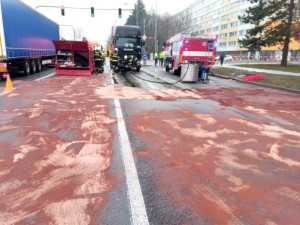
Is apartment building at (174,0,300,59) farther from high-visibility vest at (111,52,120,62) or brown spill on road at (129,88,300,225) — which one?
brown spill on road at (129,88,300,225)

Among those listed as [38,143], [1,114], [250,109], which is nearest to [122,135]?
[38,143]

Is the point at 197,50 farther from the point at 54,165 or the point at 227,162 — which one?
the point at 54,165

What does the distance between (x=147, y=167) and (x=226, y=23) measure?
9910 centimetres

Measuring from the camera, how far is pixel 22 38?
16.7 m

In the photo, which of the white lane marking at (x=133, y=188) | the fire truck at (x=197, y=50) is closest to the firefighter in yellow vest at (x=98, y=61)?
the fire truck at (x=197, y=50)

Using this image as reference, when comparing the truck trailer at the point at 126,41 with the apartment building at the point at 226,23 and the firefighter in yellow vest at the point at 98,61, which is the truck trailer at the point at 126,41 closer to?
the firefighter in yellow vest at the point at 98,61

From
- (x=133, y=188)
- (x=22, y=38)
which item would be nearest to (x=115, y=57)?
(x=22, y=38)

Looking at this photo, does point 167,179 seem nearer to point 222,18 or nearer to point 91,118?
point 91,118

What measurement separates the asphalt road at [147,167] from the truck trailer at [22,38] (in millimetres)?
8239

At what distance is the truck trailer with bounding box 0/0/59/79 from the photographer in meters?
14.2

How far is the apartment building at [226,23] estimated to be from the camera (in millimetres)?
78562

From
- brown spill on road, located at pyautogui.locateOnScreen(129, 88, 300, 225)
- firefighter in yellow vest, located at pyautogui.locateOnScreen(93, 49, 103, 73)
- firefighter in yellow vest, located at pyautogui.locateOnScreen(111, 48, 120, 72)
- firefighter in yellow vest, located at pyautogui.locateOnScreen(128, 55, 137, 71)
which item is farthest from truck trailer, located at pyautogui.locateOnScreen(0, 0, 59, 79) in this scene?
brown spill on road, located at pyautogui.locateOnScreen(129, 88, 300, 225)

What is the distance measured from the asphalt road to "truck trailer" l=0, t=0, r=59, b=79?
8.24m

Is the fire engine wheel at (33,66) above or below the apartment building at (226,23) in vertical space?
below
